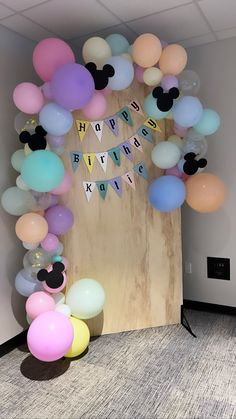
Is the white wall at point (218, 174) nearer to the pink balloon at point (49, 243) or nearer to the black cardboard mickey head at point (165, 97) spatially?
the black cardboard mickey head at point (165, 97)

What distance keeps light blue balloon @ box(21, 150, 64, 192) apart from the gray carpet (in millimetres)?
1238

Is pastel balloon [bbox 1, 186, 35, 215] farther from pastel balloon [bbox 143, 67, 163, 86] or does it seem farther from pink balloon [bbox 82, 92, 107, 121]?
pastel balloon [bbox 143, 67, 163, 86]

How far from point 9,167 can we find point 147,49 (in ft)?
4.27

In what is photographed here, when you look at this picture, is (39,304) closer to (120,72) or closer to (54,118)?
(54,118)

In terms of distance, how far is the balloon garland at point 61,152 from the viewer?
6.56 feet

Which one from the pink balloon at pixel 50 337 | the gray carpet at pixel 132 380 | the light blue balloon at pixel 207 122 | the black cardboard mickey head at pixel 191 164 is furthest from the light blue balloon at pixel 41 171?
the gray carpet at pixel 132 380

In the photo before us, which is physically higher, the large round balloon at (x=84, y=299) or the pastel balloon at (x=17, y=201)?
the pastel balloon at (x=17, y=201)

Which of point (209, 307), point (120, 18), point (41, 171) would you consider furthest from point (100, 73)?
point (209, 307)

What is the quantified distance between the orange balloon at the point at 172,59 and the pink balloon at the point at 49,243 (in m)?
1.41

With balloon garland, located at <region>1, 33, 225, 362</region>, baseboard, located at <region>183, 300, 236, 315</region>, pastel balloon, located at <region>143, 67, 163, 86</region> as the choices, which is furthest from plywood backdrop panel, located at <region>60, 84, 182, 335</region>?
baseboard, located at <region>183, 300, 236, 315</region>

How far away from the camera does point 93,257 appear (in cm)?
259

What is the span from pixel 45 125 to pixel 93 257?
1.08 metres

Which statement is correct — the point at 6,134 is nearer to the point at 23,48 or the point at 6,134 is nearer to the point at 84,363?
the point at 23,48

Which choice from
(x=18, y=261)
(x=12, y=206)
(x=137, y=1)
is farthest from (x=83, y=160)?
(x=137, y=1)
